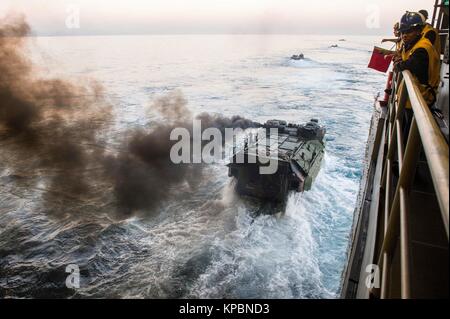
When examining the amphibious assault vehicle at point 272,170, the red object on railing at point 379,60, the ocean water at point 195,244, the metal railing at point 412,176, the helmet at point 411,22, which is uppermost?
the helmet at point 411,22

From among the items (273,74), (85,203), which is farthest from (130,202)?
(273,74)

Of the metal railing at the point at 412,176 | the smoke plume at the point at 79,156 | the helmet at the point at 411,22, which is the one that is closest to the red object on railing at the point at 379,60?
the helmet at the point at 411,22

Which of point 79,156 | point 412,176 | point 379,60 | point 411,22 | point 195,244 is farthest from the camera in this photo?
point 79,156

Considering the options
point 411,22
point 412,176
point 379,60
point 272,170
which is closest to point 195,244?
point 272,170

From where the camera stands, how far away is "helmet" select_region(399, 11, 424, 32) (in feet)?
17.6

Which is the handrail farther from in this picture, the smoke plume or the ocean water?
the smoke plume

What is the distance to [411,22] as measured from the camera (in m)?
5.39

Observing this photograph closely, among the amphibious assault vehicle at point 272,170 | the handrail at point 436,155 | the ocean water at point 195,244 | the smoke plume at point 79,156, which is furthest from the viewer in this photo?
the smoke plume at point 79,156

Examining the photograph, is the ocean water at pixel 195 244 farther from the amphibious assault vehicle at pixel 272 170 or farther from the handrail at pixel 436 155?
the handrail at pixel 436 155

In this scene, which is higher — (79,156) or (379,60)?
(379,60)

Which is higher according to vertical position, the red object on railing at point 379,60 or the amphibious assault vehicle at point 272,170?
the red object on railing at point 379,60

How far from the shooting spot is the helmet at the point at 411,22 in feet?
17.6

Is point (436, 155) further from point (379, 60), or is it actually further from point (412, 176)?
point (379, 60)

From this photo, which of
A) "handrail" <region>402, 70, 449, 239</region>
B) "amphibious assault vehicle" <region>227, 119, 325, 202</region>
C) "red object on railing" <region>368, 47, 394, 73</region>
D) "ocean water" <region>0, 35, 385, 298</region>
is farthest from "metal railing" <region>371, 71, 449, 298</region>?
"amphibious assault vehicle" <region>227, 119, 325, 202</region>
